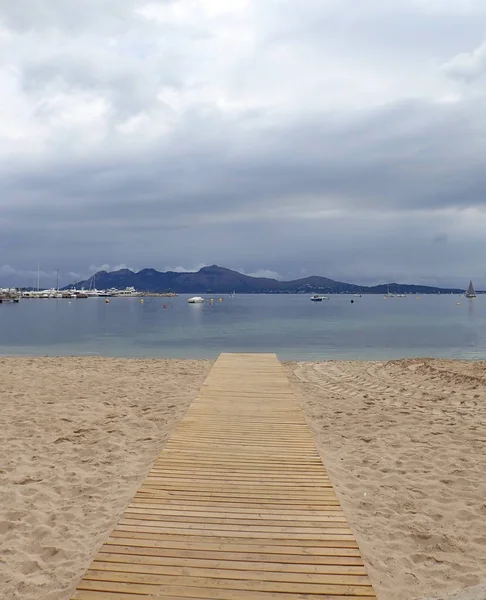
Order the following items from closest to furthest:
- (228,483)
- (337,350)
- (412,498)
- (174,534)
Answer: (174,534) → (228,483) → (412,498) → (337,350)

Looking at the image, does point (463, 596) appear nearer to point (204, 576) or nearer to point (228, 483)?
point (204, 576)

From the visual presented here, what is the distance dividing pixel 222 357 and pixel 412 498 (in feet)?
39.0

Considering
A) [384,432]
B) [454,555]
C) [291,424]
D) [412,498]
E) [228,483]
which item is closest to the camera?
[454,555]

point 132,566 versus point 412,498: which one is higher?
point 132,566

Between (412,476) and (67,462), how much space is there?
4.68 m

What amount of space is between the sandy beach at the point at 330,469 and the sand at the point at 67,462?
0.02m

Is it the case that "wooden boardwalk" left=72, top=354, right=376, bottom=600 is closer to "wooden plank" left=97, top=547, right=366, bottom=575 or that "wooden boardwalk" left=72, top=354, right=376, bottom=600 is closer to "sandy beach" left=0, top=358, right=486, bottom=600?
"wooden plank" left=97, top=547, right=366, bottom=575

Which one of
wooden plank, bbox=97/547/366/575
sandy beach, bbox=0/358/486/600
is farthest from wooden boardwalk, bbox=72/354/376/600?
sandy beach, bbox=0/358/486/600

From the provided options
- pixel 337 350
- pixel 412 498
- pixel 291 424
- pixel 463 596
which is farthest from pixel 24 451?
pixel 337 350

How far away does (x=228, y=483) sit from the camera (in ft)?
16.7

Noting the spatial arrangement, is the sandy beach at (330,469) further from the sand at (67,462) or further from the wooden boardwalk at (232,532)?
the wooden boardwalk at (232,532)

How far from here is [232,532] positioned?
13.2 feet

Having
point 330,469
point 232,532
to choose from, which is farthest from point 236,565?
point 330,469

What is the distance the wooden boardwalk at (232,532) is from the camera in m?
3.28
